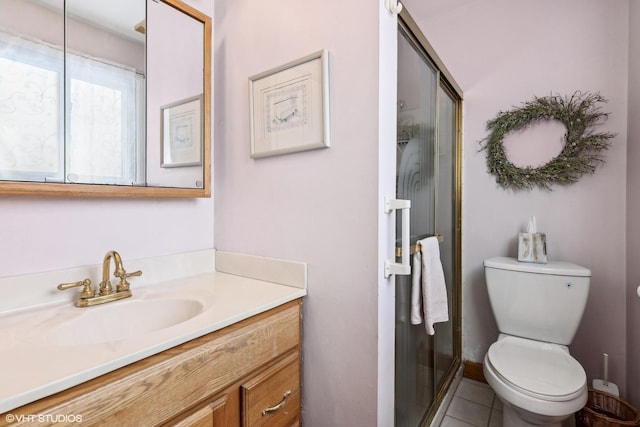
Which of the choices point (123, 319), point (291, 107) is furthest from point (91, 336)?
point (291, 107)

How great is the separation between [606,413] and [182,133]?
2377 millimetres

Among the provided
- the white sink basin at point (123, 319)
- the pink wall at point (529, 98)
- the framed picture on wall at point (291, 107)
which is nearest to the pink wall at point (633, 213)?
the pink wall at point (529, 98)

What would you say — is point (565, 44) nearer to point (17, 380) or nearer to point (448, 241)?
point (448, 241)

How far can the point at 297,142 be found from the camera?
1.12m

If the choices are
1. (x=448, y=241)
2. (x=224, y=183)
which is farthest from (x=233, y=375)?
(x=448, y=241)

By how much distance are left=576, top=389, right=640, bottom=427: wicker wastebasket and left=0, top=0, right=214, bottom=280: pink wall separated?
1966 mm

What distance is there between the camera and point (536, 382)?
124 cm

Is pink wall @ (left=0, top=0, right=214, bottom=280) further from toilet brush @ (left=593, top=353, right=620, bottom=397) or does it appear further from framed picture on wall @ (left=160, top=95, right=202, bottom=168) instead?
toilet brush @ (left=593, top=353, right=620, bottom=397)

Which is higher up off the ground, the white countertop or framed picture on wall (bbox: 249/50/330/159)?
framed picture on wall (bbox: 249/50/330/159)

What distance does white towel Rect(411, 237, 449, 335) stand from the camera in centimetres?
123

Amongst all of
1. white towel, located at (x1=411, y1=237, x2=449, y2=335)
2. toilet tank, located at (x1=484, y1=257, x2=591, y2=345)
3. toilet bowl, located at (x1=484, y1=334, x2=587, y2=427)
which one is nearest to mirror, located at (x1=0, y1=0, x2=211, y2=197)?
white towel, located at (x1=411, y1=237, x2=449, y2=335)

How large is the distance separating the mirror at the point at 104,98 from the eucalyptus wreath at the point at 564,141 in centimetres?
169

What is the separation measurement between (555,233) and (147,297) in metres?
2.10

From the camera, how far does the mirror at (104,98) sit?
0.86m
